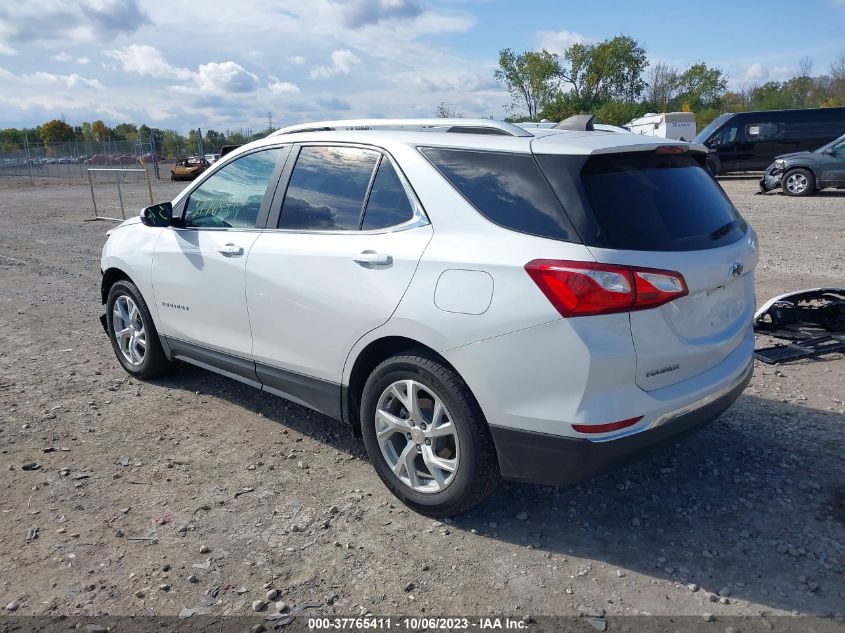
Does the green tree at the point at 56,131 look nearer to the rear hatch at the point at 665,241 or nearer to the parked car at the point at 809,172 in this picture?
the parked car at the point at 809,172

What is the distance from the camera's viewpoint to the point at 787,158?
1736 cm

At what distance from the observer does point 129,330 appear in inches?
211

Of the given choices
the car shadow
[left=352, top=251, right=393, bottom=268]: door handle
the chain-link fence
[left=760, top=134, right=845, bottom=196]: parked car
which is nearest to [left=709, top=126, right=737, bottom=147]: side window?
[left=760, top=134, right=845, bottom=196]: parked car

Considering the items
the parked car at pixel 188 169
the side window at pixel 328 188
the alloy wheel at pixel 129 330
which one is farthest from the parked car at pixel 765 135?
the parked car at pixel 188 169

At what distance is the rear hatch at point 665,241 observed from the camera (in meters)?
2.80

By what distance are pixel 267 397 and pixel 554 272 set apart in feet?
9.58

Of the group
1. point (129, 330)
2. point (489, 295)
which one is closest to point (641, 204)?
point (489, 295)

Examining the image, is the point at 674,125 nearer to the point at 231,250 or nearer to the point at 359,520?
the point at 231,250

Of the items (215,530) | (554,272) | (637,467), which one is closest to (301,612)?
(215,530)

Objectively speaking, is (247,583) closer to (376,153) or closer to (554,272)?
(554,272)

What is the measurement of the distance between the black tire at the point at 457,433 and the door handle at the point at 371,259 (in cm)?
46

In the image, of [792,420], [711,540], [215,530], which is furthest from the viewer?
[792,420]

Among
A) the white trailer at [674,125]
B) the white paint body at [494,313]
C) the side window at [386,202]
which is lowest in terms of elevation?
the white paint body at [494,313]

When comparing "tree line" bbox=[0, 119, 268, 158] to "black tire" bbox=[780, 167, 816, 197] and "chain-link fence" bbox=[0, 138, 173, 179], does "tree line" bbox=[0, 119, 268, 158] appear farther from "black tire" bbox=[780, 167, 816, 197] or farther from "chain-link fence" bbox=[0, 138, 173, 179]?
"black tire" bbox=[780, 167, 816, 197]
